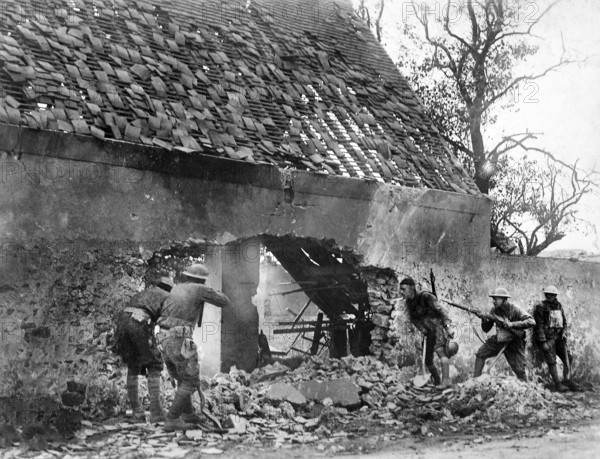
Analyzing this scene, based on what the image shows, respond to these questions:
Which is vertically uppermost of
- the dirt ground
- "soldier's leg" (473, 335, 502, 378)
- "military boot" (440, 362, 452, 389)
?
"soldier's leg" (473, 335, 502, 378)

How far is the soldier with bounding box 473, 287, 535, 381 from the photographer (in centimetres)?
1015

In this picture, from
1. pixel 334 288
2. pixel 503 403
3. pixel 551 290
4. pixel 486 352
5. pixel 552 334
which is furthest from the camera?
pixel 334 288

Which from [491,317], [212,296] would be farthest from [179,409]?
[491,317]

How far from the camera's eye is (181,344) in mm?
7539

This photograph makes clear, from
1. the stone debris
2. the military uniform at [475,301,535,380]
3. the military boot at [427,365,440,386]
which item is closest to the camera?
the stone debris

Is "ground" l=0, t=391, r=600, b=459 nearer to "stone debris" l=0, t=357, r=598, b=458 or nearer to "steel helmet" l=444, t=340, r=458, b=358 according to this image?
"stone debris" l=0, t=357, r=598, b=458

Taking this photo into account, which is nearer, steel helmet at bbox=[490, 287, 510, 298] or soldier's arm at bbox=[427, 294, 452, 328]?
soldier's arm at bbox=[427, 294, 452, 328]

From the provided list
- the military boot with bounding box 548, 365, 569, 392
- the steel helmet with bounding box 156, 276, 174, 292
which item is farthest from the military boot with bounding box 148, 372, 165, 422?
the military boot with bounding box 548, 365, 569, 392

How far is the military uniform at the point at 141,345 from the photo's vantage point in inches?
297

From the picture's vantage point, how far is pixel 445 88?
62.5 feet

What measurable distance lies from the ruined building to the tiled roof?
27mm

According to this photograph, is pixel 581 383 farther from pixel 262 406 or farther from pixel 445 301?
pixel 262 406

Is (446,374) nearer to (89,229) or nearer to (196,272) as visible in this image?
(196,272)

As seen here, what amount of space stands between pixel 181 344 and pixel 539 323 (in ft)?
20.8
